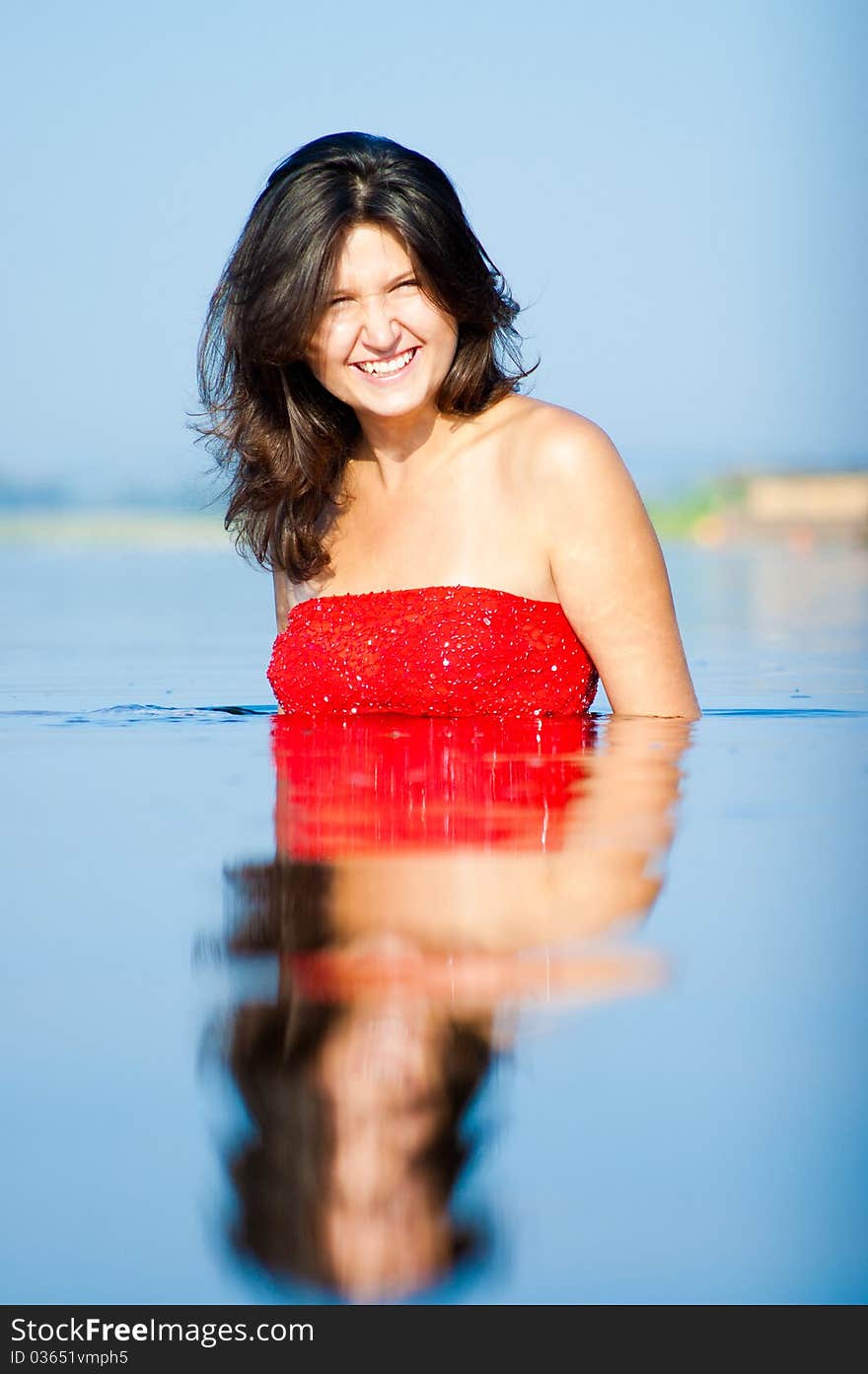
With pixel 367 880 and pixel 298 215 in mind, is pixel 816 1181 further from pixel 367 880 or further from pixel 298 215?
pixel 298 215

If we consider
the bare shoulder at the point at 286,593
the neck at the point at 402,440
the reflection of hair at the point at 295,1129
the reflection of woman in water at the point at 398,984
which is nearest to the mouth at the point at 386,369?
the neck at the point at 402,440

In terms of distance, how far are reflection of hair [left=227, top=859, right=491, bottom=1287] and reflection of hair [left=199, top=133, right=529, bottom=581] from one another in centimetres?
159

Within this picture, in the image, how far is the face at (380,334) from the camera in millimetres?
2371

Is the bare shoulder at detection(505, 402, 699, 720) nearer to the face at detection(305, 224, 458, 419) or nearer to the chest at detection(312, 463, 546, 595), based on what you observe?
the chest at detection(312, 463, 546, 595)

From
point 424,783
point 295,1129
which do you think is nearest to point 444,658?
point 424,783

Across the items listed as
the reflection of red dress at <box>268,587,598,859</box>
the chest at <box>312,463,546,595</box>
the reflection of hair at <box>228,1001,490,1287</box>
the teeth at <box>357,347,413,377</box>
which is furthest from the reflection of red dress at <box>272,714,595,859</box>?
the teeth at <box>357,347,413,377</box>

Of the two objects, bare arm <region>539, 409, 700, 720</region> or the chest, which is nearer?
bare arm <region>539, 409, 700, 720</region>

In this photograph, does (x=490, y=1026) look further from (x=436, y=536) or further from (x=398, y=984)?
(x=436, y=536)

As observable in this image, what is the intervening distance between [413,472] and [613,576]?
1.34 ft

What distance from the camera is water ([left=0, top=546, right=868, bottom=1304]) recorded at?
0.58 m

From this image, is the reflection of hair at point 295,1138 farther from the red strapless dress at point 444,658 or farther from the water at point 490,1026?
the red strapless dress at point 444,658

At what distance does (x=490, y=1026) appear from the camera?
778mm
